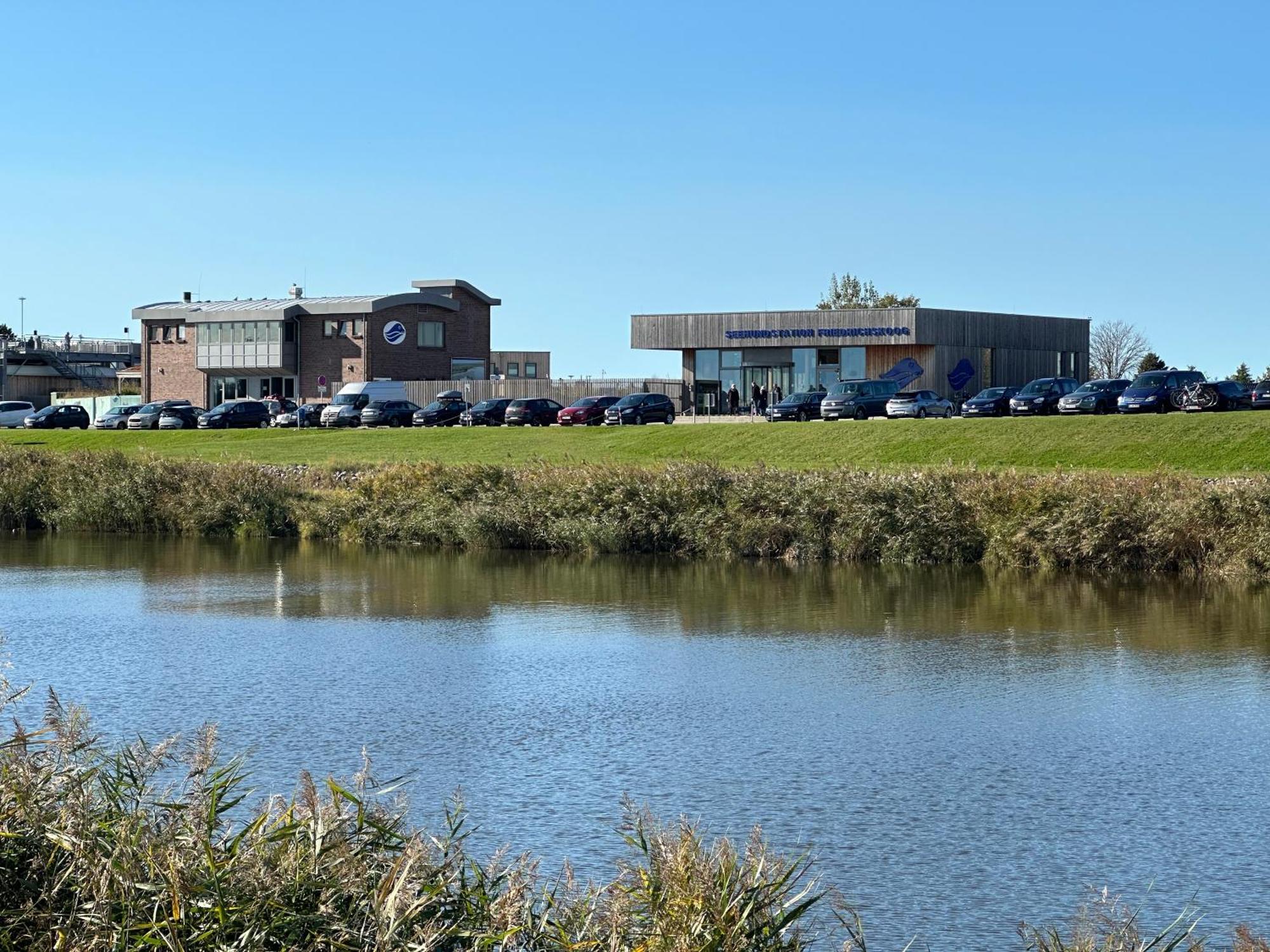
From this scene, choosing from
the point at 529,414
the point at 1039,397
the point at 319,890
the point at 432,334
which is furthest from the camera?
the point at 432,334

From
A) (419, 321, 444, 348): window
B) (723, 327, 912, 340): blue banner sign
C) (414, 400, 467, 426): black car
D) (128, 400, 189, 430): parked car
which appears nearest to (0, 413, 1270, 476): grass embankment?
(414, 400, 467, 426): black car

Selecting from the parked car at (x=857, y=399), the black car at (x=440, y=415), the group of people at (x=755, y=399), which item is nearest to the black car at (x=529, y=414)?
the black car at (x=440, y=415)

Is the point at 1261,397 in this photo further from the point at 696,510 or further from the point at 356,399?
the point at 356,399

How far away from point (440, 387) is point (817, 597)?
6105 centimetres

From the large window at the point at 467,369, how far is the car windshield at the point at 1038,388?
4290 centimetres

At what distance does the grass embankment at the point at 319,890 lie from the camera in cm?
796

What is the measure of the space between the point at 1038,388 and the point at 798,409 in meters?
9.39

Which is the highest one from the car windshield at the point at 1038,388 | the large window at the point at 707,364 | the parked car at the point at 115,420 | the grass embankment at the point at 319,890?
the large window at the point at 707,364

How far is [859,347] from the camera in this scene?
80.7 meters

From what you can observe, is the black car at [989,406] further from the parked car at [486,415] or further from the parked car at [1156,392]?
the parked car at [486,415]

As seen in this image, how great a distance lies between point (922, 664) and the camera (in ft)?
72.7

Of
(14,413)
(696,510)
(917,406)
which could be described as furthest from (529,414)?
(696,510)

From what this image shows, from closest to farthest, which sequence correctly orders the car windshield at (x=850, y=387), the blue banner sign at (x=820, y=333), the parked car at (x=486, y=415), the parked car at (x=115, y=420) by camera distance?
the car windshield at (x=850, y=387), the parked car at (x=486, y=415), the blue banner sign at (x=820, y=333), the parked car at (x=115, y=420)

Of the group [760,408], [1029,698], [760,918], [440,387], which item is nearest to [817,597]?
[1029,698]
